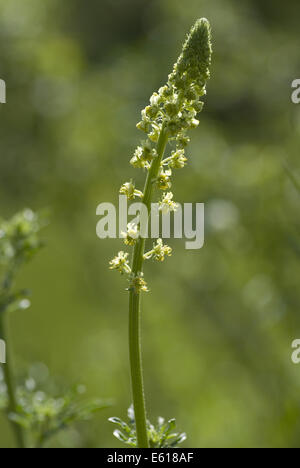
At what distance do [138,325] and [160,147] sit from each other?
1.08 ft

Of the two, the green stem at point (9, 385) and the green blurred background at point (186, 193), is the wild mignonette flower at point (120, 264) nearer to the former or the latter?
the green stem at point (9, 385)

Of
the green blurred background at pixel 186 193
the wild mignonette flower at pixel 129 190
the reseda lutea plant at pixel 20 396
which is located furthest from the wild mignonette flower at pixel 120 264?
the green blurred background at pixel 186 193

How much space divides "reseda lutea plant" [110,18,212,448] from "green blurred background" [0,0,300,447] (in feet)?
5.01

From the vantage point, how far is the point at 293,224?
2463 mm

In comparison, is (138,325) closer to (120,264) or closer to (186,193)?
(120,264)

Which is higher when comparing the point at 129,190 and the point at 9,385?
the point at 129,190

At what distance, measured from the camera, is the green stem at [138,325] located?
1.07 meters

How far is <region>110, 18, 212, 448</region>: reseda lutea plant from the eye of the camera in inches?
42.3

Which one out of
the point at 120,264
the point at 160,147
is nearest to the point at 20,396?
the point at 120,264

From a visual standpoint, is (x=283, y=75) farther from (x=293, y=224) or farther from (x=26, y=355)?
(x=26, y=355)

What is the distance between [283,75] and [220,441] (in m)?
2.05

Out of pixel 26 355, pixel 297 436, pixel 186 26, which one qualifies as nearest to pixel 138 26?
pixel 186 26

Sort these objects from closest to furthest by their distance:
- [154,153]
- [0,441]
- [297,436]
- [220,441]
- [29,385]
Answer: [154,153]
[29,385]
[297,436]
[220,441]
[0,441]

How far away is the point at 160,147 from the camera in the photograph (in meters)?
1.10
